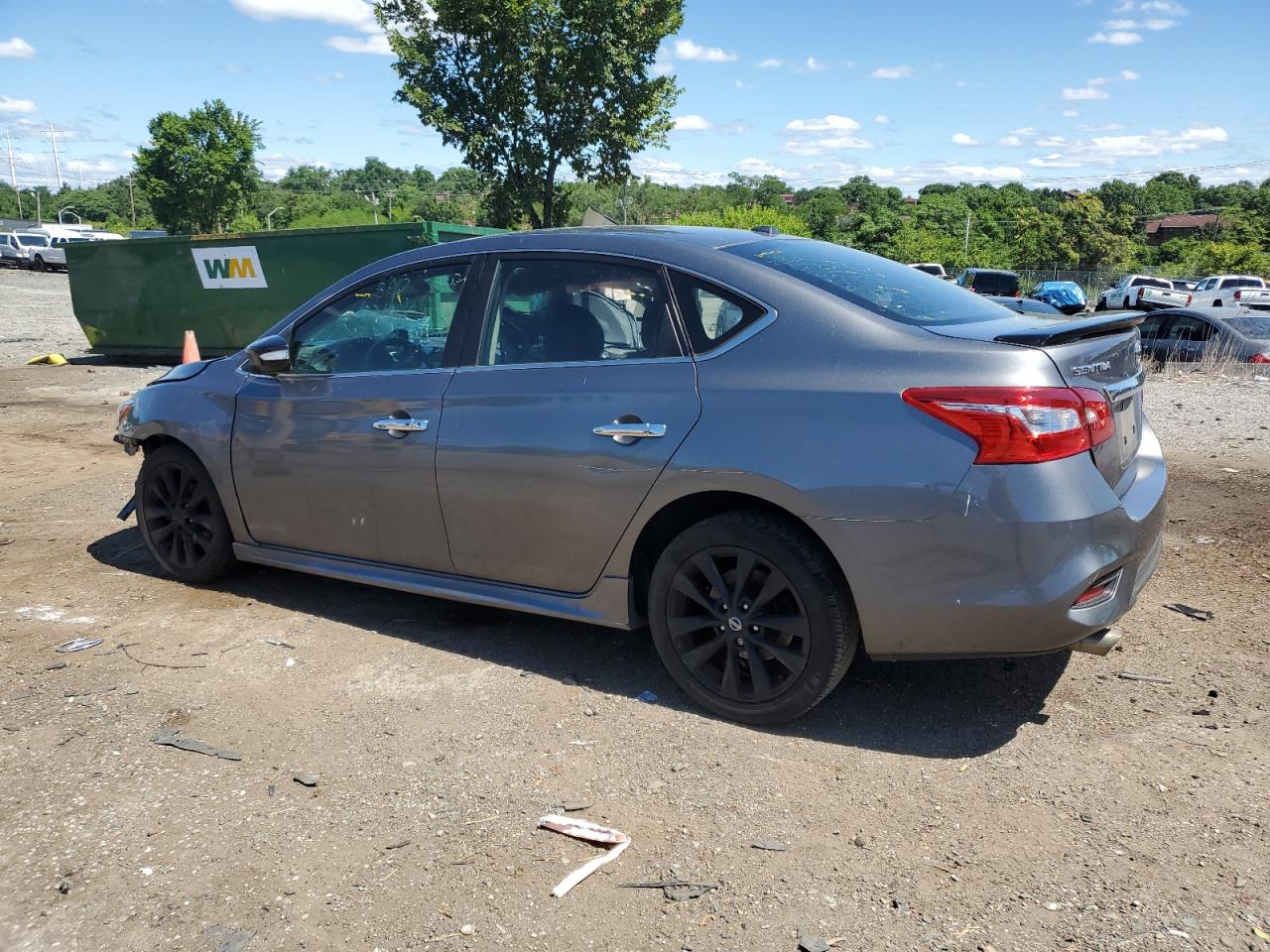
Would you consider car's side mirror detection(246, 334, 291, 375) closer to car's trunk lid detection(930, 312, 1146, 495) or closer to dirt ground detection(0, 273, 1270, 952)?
dirt ground detection(0, 273, 1270, 952)

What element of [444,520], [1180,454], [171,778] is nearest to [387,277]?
[444,520]

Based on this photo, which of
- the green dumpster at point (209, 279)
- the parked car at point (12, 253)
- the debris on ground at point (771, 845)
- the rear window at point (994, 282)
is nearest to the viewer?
the debris on ground at point (771, 845)

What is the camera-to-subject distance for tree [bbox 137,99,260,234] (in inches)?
2416

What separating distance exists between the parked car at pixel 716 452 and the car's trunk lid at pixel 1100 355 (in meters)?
0.01

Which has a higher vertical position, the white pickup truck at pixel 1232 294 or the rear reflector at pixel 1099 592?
the rear reflector at pixel 1099 592

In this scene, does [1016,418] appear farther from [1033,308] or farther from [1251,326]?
[1251,326]

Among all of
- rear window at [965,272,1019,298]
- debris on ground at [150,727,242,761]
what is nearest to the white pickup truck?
rear window at [965,272,1019,298]

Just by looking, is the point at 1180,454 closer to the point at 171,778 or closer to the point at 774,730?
the point at 774,730

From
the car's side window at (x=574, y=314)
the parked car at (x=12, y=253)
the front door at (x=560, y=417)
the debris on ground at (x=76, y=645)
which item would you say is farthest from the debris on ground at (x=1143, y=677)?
the parked car at (x=12, y=253)

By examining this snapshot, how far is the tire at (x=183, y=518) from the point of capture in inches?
203

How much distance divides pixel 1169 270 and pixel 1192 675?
63.4 meters

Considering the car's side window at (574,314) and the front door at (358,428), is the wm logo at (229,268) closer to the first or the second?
the front door at (358,428)

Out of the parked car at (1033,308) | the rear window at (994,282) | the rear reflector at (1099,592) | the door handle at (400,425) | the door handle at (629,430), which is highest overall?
the parked car at (1033,308)

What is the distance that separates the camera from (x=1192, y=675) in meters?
4.02
